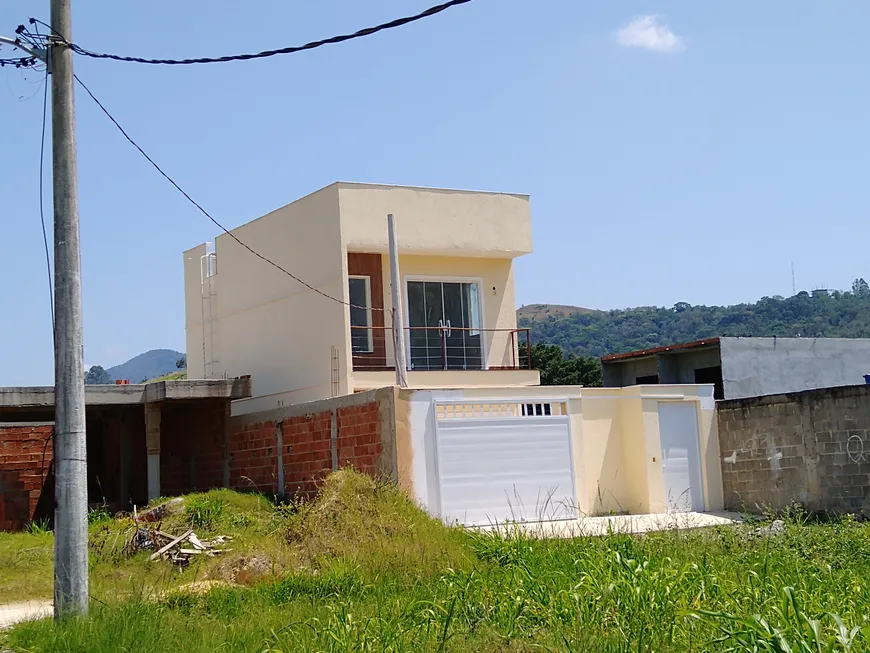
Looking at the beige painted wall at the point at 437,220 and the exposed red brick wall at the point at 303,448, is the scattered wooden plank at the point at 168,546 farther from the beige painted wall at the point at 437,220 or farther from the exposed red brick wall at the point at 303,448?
the beige painted wall at the point at 437,220

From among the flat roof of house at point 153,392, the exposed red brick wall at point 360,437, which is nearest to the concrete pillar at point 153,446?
the flat roof of house at point 153,392

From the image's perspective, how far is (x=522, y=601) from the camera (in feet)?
27.6

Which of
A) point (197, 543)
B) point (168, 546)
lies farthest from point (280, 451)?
point (168, 546)

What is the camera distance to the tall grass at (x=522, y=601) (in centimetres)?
721

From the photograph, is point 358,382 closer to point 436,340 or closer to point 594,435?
point 436,340

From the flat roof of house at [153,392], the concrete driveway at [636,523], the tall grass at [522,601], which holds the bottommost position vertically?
the concrete driveway at [636,523]

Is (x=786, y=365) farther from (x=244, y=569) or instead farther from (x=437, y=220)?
(x=244, y=569)

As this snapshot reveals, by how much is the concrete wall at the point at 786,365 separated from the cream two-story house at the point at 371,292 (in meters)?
5.77

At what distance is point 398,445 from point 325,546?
3.88 meters

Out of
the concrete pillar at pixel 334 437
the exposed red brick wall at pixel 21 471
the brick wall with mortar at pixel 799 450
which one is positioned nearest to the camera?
the brick wall with mortar at pixel 799 450

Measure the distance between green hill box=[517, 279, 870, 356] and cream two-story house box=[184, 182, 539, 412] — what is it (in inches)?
1732

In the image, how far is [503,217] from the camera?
898 inches

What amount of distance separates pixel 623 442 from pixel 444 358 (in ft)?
13.8

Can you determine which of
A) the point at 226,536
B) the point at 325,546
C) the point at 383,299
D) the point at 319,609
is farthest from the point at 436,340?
the point at 319,609
